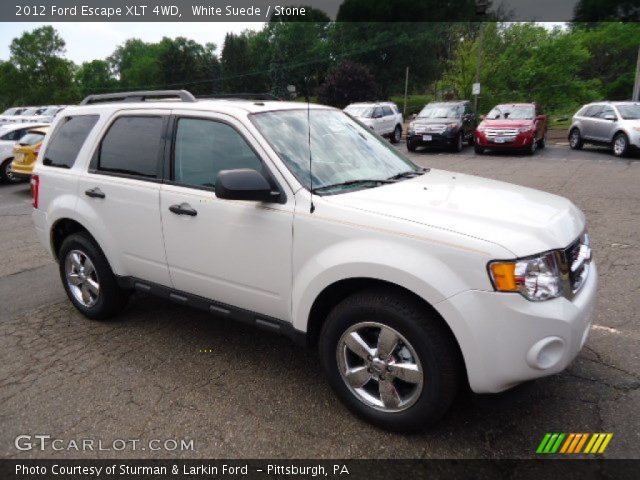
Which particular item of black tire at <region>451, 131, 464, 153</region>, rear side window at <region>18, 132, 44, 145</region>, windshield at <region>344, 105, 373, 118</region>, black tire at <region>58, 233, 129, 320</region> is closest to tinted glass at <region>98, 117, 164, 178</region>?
black tire at <region>58, 233, 129, 320</region>

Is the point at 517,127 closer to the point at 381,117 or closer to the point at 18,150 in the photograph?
the point at 381,117

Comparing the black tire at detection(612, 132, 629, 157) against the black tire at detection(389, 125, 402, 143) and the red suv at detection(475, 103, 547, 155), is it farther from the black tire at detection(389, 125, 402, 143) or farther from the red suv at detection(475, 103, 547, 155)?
the black tire at detection(389, 125, 402, 143)

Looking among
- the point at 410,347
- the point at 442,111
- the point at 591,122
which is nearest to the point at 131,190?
the point at 410,347

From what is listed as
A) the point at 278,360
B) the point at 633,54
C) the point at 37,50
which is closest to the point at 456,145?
the point at 278,360

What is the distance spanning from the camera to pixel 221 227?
10.4ft

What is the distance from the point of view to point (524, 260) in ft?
7.65

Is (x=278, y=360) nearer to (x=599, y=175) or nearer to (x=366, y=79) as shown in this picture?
(x=599, y=175)

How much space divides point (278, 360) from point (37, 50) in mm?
81060

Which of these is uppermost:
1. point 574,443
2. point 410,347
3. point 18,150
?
point 410,347

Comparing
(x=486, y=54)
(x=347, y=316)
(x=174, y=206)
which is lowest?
(x=347, y=316)

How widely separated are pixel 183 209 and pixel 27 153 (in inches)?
440

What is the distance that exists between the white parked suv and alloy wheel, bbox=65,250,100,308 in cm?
1680

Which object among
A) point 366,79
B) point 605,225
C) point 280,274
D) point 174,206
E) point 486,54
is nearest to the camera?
point 280,274

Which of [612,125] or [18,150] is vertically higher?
[612,125]
